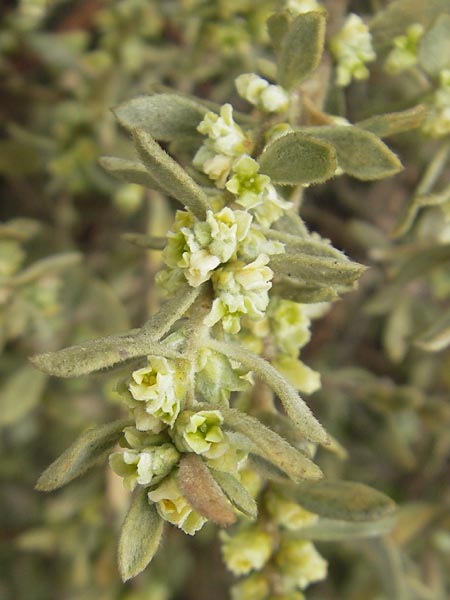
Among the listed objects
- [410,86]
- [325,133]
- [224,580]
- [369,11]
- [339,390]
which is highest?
[325,133]

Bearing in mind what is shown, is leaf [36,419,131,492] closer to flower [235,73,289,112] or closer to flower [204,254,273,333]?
flower [204,254,273,333]

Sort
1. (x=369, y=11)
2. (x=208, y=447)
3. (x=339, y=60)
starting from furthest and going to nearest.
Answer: (x=369, y=11) → (x=339, y=60) → (x=208, y=447)

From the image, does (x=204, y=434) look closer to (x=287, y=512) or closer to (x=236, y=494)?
(x=236, y=494)

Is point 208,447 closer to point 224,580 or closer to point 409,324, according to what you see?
point 409,324

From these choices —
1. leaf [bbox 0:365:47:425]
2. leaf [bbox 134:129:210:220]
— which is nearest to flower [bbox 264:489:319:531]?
leaf [bbox 134:129:210:220]

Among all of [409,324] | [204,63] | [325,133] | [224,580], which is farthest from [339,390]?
[325,133]

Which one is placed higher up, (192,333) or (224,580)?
(192,333)

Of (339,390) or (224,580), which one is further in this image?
(224,580)

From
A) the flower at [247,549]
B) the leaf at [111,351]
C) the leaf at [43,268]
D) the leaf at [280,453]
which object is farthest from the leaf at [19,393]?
the leaf at [280,453]
